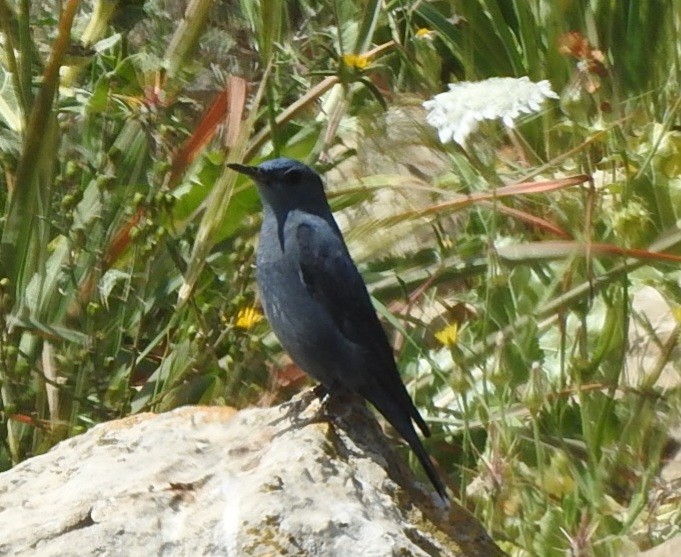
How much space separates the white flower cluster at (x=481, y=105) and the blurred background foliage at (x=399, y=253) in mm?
195

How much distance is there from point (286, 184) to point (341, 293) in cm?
33

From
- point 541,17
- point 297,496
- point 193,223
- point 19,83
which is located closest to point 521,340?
point 297,496

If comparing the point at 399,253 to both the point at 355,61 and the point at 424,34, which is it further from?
the point at 424,34

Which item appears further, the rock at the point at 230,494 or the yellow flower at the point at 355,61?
the yellow flower at the point at 355,61

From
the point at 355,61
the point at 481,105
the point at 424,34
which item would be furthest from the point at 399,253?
the point at 424,34

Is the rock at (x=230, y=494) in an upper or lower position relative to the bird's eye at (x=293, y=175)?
lower

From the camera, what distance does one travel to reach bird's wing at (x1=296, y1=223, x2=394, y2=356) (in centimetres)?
308

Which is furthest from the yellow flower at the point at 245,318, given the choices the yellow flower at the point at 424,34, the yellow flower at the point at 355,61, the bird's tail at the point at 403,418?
the yellow flower at the point at 424,34

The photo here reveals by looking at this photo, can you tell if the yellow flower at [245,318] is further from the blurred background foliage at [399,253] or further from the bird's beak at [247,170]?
the bird's beak at [247,170]

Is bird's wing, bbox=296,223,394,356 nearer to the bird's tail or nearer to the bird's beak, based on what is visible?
the bird's tail

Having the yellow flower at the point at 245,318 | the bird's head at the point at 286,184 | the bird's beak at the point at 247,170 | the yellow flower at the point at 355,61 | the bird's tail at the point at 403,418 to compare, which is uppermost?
the yellow flower at the point at 355,61

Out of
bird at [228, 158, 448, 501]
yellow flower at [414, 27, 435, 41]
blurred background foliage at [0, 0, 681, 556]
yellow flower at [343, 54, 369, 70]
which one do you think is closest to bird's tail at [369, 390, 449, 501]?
bird at [228, 158, 448, 501]

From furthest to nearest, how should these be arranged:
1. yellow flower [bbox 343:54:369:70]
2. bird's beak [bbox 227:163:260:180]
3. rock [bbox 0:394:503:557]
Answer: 1. yellow flower [bbox 343:54:369:70]
2. bird's beak [bbox 227:163:260:180]
3. rock [bbox 0:394:503:557]

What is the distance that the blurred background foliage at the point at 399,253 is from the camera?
3.02 metres
